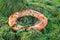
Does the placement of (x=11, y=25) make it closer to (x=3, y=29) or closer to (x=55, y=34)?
(x=3, y=29)

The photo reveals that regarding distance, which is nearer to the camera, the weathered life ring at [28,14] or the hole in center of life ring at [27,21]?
the weathered life ring at [28,14]

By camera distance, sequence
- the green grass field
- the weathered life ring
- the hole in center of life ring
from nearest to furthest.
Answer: the green grass field
the weathered life ring
the hole in center of life ring

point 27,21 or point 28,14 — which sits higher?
point 28,14

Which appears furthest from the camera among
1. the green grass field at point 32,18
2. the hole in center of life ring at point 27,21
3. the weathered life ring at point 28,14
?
the hole in center of life ring at point 27,21

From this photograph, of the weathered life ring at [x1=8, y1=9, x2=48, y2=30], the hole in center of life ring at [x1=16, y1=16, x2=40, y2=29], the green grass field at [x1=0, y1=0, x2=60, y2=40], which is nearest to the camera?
the green grass field at [x1=0, y1=0, x2=60, y2=40]

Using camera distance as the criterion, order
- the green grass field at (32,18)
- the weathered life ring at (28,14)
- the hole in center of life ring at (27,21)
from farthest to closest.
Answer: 1. the hole in center of life ring at (27,21)
2. the weathered life ring at (28,14)
3. the green grass field at (32,18)

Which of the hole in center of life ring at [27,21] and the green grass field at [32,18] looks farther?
the hole in center of life ring at [27,21]

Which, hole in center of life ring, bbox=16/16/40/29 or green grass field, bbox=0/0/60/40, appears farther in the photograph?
hole in center of life ring, bbox=16/16/40/29

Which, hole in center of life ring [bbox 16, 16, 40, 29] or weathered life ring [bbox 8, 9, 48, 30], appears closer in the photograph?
weathered life ring [bbox 8, 9, 48, 30]
